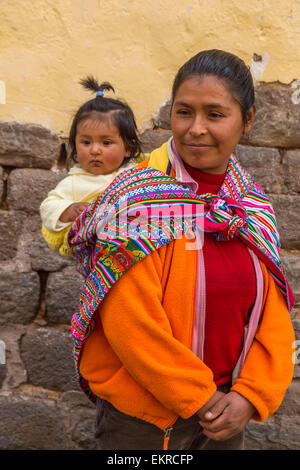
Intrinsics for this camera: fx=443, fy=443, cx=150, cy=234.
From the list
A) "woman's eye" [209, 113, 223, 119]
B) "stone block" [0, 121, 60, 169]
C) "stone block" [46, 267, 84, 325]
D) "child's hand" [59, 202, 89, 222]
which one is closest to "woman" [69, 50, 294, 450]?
"woman's eye" [209, 113, 223, 119]

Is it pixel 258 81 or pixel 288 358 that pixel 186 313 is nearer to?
pixel 288 358


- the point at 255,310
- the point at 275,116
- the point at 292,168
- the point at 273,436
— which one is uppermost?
the point at 275,116

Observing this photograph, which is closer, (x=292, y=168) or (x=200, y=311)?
(x=200, y=311)

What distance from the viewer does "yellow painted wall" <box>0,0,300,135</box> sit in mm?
2270

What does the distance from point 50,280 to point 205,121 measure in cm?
137

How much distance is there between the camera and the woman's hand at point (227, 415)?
1294 mm

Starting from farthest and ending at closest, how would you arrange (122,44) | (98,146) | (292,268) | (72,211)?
(292,268) < (122,44) < (98,146) < (72,211)

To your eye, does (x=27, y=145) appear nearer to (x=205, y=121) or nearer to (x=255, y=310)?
(x=205, y=121)

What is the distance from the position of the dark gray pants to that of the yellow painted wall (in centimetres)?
150

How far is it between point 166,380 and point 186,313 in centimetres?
20

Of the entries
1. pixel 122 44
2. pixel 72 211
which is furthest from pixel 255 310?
pixel 122 44

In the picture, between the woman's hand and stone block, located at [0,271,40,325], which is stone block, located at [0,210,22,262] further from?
the woman's hand

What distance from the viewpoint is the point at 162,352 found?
1.26 m
